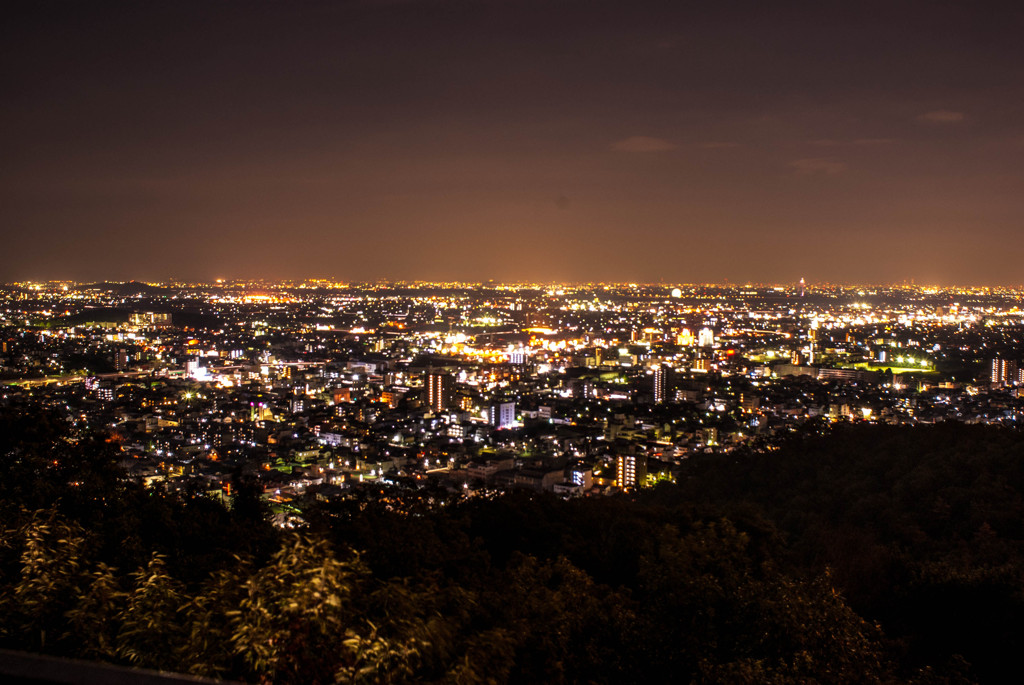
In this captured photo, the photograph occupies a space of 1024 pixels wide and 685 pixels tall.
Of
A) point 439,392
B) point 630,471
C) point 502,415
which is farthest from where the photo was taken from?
point 439,392

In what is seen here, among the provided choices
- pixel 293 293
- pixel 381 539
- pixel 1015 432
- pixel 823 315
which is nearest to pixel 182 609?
pixel 381 539

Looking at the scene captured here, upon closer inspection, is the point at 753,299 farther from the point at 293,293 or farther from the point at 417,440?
the point at 417,440

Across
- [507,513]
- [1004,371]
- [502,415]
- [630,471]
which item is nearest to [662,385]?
[502,415]

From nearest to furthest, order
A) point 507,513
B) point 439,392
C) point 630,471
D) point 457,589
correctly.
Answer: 1. point 457,589
2. point 507,513
3. point 630,471
4. point 439,392

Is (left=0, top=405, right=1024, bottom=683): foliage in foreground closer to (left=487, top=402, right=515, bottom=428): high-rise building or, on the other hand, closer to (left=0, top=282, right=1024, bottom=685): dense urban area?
(left=0, top=282, right=1024, bottom=685): dense urban area

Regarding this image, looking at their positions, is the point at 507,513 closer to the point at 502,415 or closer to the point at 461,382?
the point at 502,415

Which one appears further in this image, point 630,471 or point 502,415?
point 502,415

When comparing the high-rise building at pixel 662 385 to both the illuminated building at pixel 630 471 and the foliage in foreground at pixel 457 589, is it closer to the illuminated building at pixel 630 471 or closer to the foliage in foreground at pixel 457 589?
the illuminated building at pixel 630 471

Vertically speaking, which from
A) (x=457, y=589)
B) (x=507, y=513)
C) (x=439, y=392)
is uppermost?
(x=457, y=589)
